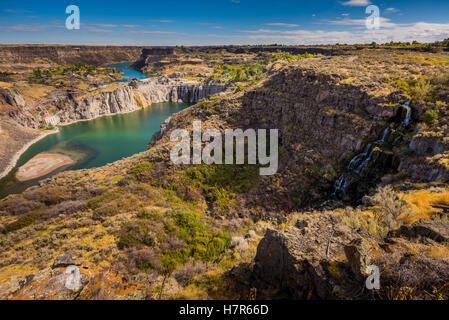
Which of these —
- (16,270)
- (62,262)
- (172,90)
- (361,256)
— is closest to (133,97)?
(172,90)

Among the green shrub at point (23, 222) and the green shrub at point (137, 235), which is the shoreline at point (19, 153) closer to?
the green shrub at point (23, 222)

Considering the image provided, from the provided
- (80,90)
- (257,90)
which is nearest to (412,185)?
(257,90)

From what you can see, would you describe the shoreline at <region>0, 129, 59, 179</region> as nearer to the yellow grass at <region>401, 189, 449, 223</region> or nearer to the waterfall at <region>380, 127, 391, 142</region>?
the yellow grass at <region>401, 189, 449, 223</region>

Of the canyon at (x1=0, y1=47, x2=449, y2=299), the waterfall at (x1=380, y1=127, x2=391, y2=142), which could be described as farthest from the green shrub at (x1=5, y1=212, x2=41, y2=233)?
the waterfall at (x1=380, y1=127, x2=391, y2=142)

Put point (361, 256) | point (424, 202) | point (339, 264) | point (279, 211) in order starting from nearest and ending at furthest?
point (361, 256)
point (339, 264)
point (424, 202)
point (279, 211)

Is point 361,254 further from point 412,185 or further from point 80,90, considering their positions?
point 80,90

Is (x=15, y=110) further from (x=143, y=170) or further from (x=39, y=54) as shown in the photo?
(x=39, y=54)
